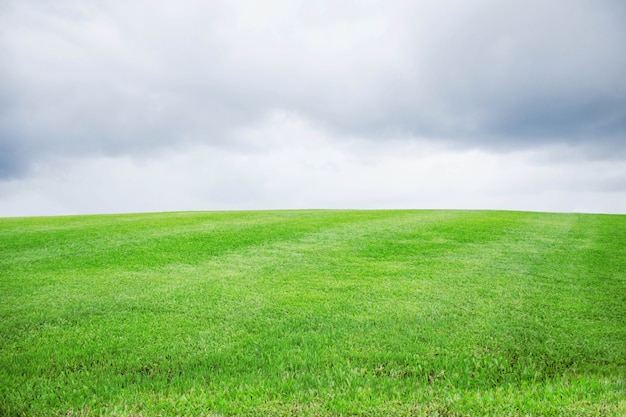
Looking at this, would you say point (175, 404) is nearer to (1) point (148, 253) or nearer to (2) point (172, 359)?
(2) point (172, 359)

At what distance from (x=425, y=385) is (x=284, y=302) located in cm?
400

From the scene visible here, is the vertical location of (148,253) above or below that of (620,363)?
above

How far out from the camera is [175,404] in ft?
16.3

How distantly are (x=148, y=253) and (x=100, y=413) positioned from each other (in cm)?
1054

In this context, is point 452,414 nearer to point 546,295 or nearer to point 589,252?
point 546,295

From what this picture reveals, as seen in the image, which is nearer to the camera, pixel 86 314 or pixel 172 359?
pixel 172 359

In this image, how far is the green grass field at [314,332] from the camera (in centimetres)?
512

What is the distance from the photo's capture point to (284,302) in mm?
8859

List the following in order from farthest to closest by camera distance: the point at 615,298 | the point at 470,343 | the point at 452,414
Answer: the point at 615,298
the point at 470,343
the point at 452,414

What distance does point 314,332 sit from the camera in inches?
284

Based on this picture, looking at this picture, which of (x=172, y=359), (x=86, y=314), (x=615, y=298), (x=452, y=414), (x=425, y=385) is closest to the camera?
(x=452, y=414)

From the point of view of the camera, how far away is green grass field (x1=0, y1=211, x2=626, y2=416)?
512 centimetres

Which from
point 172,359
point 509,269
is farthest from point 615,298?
point 172,359

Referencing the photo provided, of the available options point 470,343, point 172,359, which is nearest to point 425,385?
point 470,343
